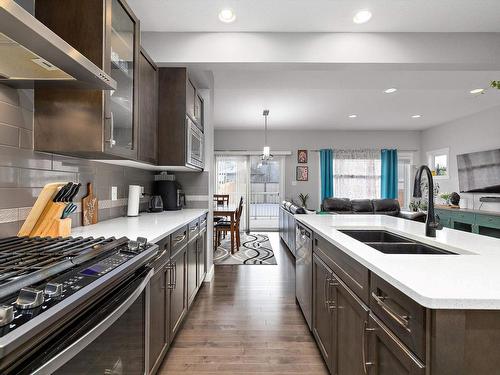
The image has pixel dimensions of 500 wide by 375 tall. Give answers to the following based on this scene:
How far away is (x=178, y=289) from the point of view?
205 cm

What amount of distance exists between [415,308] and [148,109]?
2.41 m

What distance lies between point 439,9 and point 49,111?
301 centimetres

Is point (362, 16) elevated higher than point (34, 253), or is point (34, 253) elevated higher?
point (362, 16)

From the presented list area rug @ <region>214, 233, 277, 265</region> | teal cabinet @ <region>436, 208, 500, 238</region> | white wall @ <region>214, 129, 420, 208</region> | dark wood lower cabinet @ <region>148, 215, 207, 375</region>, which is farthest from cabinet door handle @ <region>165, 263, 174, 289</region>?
white wall @ <region>214, 129, 420, 208</region>

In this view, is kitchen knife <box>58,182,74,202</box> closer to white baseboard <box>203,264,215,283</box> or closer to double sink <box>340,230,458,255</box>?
double sink <box>340,230,458,255</box>

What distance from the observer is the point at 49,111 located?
1.53 meters

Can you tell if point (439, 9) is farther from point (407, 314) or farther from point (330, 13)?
point (407, 314)

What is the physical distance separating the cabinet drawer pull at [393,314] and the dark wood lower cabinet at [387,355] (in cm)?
6

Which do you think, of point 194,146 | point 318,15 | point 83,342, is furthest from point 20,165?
point 318,15

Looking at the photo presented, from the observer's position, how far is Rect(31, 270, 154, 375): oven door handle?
1.98 ft

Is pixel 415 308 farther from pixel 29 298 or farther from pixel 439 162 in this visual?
pixel 439 162

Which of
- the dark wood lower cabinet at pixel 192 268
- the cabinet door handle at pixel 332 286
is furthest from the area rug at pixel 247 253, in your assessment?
the cabinet door handle at pixel 332 286

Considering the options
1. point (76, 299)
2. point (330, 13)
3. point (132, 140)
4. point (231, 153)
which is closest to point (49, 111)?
point (132, 140)

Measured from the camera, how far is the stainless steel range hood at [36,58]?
831mm
